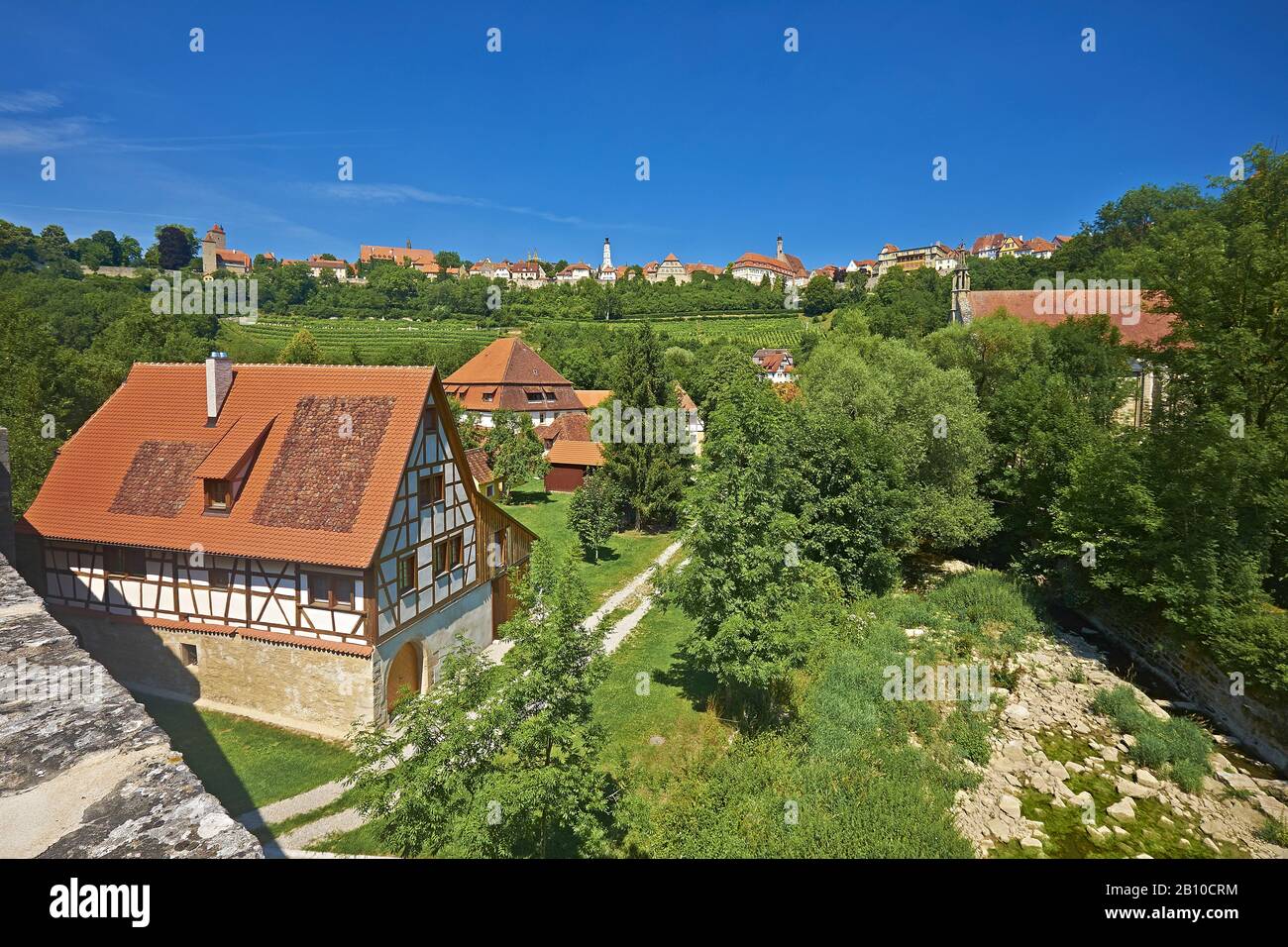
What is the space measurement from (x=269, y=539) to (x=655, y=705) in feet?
33.2

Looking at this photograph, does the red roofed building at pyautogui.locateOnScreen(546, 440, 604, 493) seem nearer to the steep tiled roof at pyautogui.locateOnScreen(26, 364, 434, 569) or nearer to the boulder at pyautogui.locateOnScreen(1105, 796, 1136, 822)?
the steep tiled roof at pyautogui.locateOnScreen(26, 364, 434, 569)

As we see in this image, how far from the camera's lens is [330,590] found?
49.5ft

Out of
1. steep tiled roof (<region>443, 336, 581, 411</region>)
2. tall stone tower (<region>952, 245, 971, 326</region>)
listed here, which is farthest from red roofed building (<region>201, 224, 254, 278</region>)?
tall stone tower (<region>952, 245, 971, 326</region>)

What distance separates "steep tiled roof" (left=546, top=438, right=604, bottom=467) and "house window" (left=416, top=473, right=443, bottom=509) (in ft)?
71.2

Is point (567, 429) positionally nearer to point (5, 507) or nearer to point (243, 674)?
point (243, 674)

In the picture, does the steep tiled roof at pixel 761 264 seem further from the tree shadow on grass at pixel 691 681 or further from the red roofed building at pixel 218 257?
the tree shadow on grass at pixel 691 681

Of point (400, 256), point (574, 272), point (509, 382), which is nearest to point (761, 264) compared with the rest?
point (574, 272)

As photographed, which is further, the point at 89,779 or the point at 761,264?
the point at 761,264

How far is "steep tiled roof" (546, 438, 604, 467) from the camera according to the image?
39.6 meters

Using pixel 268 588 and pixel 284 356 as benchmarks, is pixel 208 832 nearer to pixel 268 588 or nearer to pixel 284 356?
pixel 268 588

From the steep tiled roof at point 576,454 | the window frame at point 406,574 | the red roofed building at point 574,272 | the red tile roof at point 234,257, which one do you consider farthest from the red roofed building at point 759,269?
the window frame at point 406,574

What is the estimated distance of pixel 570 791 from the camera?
8.19 m
